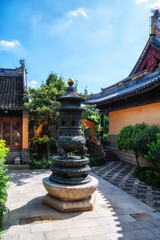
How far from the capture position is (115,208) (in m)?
5.21

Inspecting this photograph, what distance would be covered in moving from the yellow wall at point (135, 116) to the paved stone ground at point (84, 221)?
18.5 feet

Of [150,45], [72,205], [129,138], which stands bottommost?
[72,205]

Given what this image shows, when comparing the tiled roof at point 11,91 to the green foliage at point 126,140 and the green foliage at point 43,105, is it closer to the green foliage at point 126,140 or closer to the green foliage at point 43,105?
the green foliage at point 43,105

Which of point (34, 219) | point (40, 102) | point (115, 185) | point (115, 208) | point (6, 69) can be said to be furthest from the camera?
point (6, 69)

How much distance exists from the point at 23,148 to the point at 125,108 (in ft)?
23.1

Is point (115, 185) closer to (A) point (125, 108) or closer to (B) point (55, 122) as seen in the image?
(B) point (55, 122)

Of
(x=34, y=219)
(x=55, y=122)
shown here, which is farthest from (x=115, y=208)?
(x=55, y=122)

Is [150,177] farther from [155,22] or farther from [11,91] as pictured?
[155,22]

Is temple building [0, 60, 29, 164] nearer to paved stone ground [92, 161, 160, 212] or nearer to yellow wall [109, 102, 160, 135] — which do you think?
paved stone ground [92, 161, 160, 212]

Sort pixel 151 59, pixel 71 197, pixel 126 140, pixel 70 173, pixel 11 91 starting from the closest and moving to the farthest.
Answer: pixel 71 197 → pixel 70 173 → pixel 126 140 → pixel 11 91 → pixel 151 59

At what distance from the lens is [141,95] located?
11.2 m

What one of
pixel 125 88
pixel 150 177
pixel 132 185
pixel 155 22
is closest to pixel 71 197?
pixel 132 185

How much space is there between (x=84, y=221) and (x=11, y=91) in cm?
952

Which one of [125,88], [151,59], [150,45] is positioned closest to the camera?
[151,59]
